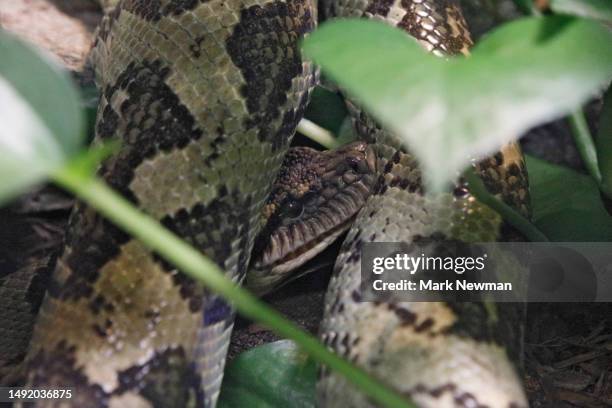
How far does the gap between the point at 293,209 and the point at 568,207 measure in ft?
3.04

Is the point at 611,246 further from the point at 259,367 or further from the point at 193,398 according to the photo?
the point at 193,398

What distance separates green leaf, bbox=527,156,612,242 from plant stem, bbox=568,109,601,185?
0.04 meters

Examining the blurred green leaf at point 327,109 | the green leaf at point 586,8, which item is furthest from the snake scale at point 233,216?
the green leaf at point 586,8

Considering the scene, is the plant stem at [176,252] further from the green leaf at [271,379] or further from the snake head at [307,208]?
the snake head at [307,208]

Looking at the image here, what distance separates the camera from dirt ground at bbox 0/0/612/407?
2271 mm

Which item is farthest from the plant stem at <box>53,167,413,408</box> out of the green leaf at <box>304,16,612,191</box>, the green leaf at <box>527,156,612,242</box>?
the green leaf at <box>527,156,612,242</box>

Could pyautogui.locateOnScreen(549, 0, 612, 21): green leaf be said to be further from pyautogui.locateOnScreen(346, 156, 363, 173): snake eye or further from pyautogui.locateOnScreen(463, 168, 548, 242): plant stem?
pyautogui.locateOnScreen(346, 156, 363, 173): snake eye

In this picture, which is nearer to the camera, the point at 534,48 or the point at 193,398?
the point at 534,48

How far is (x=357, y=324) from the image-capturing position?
1937mm

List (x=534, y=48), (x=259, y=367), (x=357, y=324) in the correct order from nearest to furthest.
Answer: (x=534, y=48) → (x=357, y=324) → (x=259, y=367)

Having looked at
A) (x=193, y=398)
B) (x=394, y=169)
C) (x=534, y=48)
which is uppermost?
(x=534, y=48)

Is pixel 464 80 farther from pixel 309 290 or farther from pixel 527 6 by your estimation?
pixel 309 290

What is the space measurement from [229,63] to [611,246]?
1343 mm

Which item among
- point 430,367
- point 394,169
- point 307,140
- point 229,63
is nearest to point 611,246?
point 394,169
